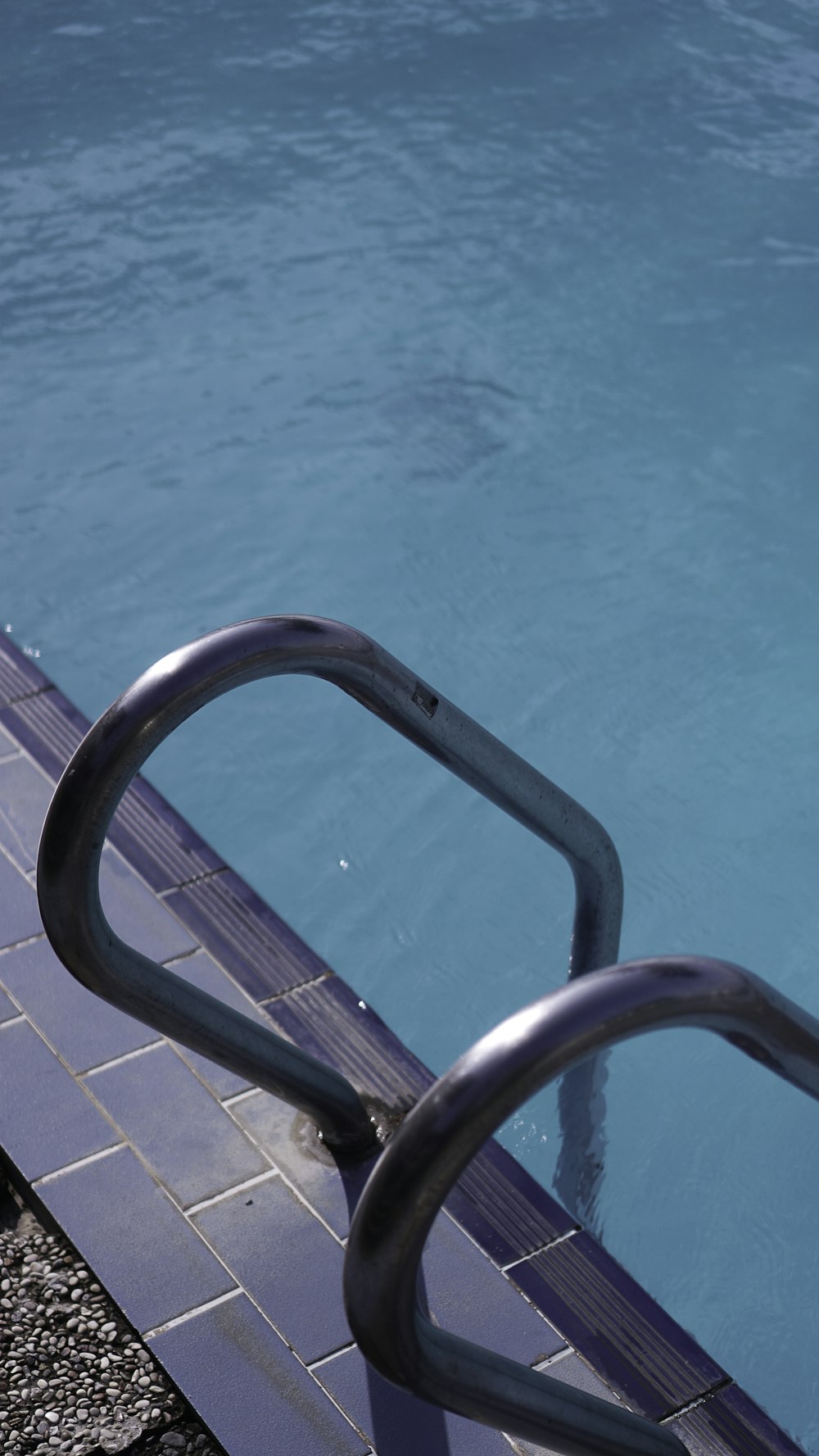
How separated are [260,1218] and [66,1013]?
62 cm

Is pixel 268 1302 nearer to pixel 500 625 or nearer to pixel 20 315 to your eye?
pixel 500 625

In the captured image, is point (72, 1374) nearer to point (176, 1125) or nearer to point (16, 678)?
point (176, 1125)

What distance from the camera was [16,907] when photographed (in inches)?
119

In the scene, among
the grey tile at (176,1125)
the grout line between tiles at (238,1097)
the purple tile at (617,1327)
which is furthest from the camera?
the grout line between tiles at (238,1097)

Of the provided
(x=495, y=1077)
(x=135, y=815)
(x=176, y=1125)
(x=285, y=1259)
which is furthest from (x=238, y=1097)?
(x=495, y=1077)

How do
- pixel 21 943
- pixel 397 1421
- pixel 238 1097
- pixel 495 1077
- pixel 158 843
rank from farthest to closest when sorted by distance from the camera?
1. pixel 158 843
2. pixel 21 943
3. pixel 238 1097
4. pixel 397 1421
5. pixel 495 1077

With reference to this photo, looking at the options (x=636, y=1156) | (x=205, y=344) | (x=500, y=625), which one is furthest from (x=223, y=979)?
(x=205, y=344)

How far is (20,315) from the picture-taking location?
6094mm

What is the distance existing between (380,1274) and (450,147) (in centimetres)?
676

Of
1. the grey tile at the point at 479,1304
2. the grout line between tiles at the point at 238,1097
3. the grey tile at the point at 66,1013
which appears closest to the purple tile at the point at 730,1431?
the grey tile at the point at 479,1304

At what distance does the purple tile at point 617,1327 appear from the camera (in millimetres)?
2209

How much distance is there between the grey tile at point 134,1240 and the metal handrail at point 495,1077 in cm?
94

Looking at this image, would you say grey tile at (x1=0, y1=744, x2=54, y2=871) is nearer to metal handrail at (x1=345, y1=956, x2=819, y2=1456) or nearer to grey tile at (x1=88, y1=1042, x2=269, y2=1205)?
grey tile at (x1=88, y1=1042, x2=269, y2=1205)

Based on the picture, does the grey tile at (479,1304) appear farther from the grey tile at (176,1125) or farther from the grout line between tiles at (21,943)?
the grout line between tiles at (21,943)
